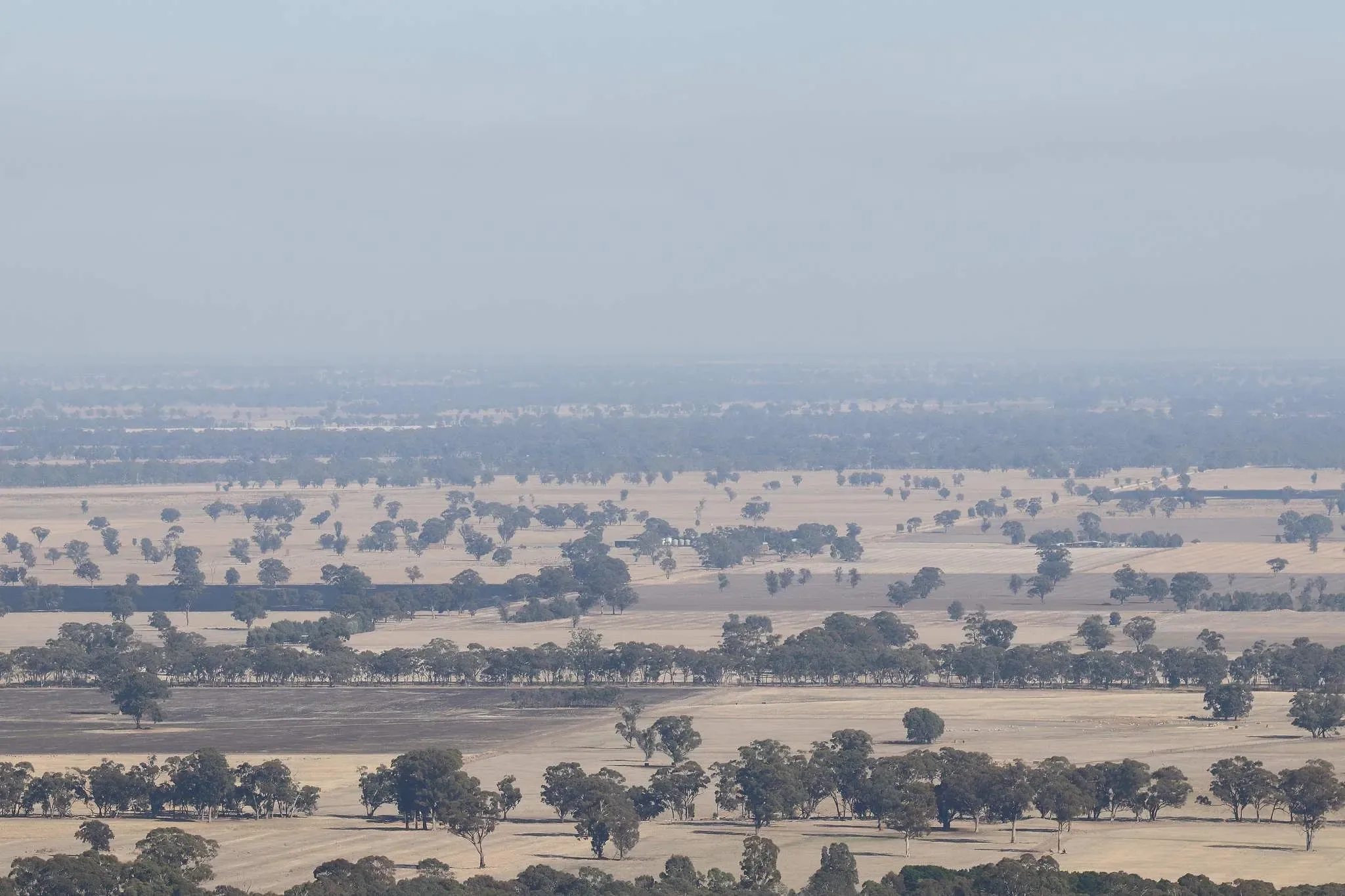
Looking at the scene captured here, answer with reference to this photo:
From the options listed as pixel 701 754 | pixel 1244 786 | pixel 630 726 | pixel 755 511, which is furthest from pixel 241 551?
pixel 1244 786

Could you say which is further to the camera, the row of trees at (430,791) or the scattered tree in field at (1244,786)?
the scattered tree in field at (1244,786)

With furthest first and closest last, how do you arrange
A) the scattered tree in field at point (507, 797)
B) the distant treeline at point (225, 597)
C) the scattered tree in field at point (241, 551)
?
1. the scattered tree in field at point (241, 551)
2. the distant treeline at point (225, 597)
3. the scattered tree in field at point (507, 797)

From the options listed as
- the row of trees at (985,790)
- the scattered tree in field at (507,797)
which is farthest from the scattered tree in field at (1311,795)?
the scattered tree in field at (507,797)

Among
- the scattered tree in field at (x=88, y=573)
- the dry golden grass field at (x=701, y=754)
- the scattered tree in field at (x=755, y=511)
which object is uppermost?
the scattered tree in field at (x=755, y=511)

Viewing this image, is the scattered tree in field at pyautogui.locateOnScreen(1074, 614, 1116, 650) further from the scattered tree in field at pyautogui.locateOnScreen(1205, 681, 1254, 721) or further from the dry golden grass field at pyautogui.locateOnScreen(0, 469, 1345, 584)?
the dry golden grass field at pyautogui.locateOnScreen(0, 469, 1345, 584)

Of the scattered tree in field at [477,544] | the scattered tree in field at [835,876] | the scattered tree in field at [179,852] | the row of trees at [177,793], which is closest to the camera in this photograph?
the scattered tree in field at [835,876]

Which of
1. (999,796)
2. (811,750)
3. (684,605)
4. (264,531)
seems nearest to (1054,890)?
(999,796)

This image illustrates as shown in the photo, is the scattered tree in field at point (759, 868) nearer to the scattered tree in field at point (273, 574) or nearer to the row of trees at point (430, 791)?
the row of trees at point (430, 791)

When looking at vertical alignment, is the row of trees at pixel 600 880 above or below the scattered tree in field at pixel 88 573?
below
